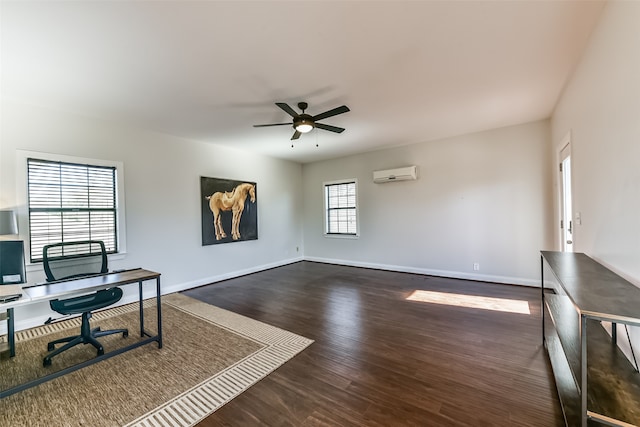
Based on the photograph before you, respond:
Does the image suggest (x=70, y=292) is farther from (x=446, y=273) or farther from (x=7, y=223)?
(x=446, y=273)

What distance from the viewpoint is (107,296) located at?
254cm

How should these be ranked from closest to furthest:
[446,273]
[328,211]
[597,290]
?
1. [597,290]
2. [446,273]
3. [328,211]

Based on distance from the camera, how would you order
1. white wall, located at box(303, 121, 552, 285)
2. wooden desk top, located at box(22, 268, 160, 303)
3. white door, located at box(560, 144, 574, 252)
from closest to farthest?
wooden desk top, located at box(22, 268, 160, 303)
white door, located at box(560, 144, 574, 252)
white wall, located at box(303, 121, 552, 285)

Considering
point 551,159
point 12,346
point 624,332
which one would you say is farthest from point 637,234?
point 12,346

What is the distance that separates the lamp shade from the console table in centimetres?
453

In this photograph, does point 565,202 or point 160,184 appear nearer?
point 565,202

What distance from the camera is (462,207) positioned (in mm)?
4754

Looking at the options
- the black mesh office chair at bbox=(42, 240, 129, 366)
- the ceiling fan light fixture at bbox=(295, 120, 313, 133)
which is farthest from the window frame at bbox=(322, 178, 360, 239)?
the black mesh office chair at bbox=(42, 240, 129, 366)

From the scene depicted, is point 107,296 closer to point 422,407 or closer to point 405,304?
point 422,407

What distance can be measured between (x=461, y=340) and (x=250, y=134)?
A: 4121 mm

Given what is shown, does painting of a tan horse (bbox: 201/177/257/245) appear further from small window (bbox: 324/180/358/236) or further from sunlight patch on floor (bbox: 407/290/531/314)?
sunlight patch on floor (bbox: 407/290/531/314)

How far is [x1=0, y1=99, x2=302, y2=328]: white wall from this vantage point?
306 centimetres

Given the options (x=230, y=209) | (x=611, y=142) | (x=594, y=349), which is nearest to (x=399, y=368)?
(x=594, y=349)

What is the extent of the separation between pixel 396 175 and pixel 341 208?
1.70 m
